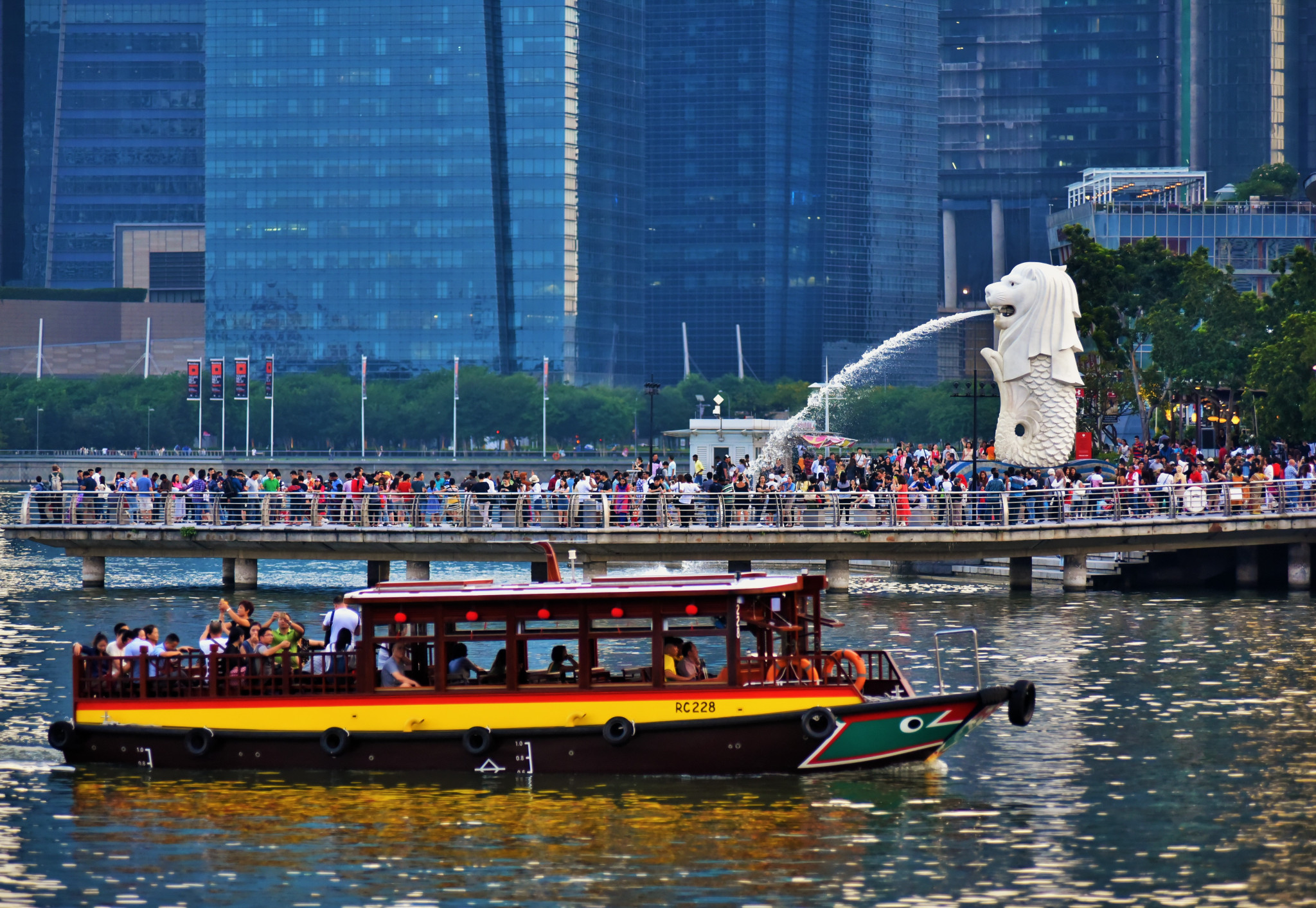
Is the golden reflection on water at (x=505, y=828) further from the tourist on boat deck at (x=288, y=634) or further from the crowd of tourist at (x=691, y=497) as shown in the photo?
the crowd of tourist at (x=691, y=497)

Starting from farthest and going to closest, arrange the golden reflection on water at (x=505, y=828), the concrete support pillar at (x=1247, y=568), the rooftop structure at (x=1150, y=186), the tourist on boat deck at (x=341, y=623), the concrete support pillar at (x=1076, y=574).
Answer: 1. the rooftop structure at (x=1150, y=186)
2. the concrete support pillar at (x=1247, y=568)
3. the concrete support pillar at (x=1076, y=574)
4. the tourist on boat deck at (x=341, y=623)
5. the golden reflection on water at (x=505, y=828)

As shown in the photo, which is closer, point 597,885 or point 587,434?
point 597,885

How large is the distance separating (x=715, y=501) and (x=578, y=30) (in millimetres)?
143854

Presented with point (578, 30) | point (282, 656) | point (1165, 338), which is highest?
point (578, 30)

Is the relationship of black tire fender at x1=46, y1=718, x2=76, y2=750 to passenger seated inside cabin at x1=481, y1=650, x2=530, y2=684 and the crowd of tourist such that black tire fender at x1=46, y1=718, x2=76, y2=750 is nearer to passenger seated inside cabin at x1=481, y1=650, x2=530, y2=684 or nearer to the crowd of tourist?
passenger seated inside cabin at x1=481, y1=650, x2=530, y2=684

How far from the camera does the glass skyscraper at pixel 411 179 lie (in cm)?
18725

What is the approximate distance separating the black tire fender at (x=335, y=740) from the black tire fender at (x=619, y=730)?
12.5ft

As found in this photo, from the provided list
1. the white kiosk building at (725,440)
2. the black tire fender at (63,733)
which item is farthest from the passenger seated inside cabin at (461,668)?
the white kiosk building at (725,440)

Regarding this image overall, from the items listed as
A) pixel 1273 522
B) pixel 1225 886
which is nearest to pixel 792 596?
pixel 1225 886

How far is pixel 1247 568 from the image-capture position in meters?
57.8

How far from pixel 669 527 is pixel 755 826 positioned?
24985mm

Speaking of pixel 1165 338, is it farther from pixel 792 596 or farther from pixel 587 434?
pixel 587 434

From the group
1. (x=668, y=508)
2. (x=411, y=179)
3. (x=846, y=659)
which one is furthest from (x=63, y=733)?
(x=411, y=179)

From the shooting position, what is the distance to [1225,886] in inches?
886
